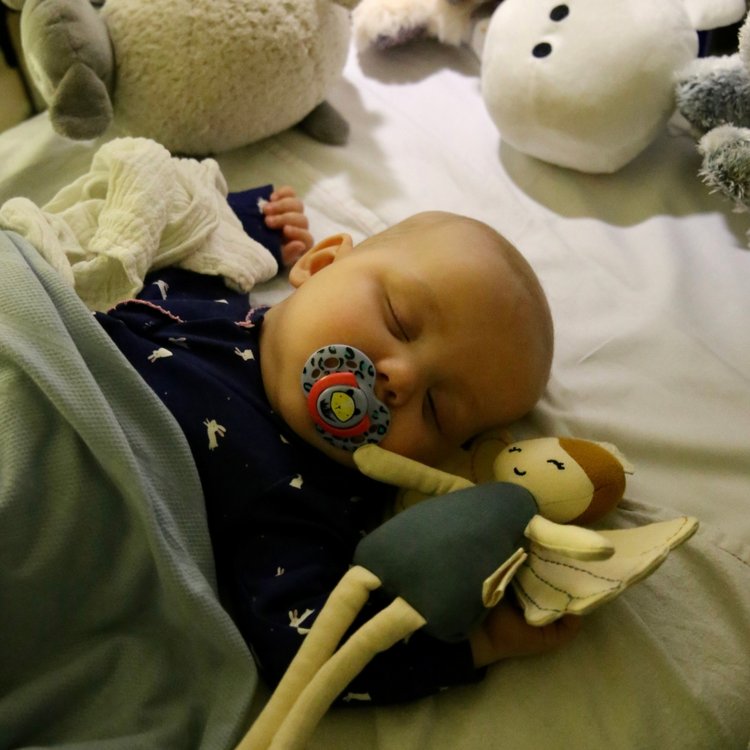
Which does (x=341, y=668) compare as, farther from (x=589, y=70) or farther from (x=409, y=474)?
(x=589, y=70)

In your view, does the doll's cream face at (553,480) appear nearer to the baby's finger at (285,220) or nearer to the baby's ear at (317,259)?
the baby's ear at (317,259)

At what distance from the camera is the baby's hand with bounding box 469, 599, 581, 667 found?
68 cm

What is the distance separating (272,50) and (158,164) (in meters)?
0.25

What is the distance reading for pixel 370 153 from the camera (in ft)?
3.95

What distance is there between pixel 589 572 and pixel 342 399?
0.87 ft

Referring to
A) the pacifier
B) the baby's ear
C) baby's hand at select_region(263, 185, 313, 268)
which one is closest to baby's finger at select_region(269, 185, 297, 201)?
baby's hand at select_region(263, 185, 313, 268)

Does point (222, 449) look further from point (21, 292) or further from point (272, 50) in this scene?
point (272, 50)

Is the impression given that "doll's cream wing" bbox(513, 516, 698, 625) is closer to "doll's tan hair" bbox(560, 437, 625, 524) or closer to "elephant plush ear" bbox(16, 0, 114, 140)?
"doll's tan hair" bbox(560, 437, 625, 524)

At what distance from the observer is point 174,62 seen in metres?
1.03

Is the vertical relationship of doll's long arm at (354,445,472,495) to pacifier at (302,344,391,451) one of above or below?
below

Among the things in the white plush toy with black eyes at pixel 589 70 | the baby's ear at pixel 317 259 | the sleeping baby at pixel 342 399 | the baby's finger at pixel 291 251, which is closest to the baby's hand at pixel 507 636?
the sleeping baby at pixel 342 399

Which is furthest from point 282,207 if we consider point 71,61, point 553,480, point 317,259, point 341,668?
point 341,668

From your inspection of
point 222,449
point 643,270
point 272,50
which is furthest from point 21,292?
point 643,270

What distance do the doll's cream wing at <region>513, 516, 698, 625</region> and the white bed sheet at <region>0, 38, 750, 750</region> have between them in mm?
107
